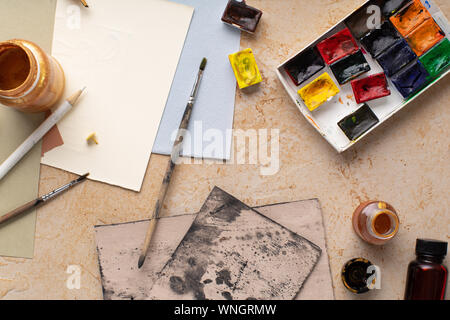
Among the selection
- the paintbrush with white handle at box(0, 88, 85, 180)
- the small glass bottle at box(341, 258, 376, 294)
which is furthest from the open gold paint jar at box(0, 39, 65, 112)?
the small glass bottle at box(341, 258, 376, 294)

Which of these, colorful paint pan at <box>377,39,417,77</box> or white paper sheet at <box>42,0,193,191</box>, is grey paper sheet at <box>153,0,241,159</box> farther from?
colorful paint pan at <box>377,39,417,77</box>

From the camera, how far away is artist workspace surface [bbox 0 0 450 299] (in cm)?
75

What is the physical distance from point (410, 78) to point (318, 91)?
190 millimetres

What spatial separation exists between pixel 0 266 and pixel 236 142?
0.59 metres

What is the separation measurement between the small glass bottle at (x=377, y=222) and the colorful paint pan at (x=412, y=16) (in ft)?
1.22

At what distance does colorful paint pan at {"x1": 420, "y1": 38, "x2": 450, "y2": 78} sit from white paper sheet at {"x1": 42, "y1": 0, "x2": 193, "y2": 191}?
51cm

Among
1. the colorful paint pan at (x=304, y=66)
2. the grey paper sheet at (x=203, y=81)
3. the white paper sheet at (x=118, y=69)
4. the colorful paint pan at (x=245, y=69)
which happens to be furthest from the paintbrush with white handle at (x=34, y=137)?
the colorful paint pan at (x=304, y=66)

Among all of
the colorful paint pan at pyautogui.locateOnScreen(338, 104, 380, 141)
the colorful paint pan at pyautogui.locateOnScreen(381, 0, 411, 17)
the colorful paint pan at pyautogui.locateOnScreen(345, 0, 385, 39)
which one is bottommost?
the colorful paint pan at pyautogui.locateOnScreen(338, 104, 380, 141)

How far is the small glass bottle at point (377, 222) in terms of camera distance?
27.2 inches

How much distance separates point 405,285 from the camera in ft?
2.50

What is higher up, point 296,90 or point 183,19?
point 183,19
